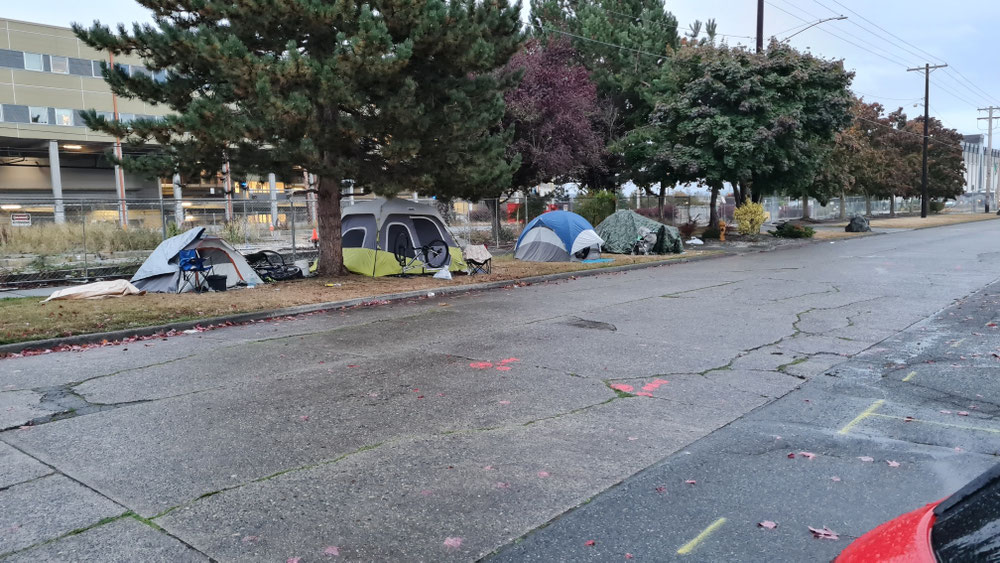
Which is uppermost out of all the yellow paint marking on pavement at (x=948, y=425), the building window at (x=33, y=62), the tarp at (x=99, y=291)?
the building window at (x=33, y=62)

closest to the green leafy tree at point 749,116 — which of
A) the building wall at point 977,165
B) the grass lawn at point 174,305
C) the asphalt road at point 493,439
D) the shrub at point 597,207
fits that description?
the shrub at point 597,207

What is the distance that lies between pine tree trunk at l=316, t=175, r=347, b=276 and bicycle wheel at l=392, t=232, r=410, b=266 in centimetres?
133

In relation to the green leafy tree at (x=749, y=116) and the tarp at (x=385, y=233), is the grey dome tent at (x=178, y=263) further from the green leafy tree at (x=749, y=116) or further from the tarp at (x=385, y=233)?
the green leafy tree at (x=749, y=116)

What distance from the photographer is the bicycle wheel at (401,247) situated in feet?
55.4

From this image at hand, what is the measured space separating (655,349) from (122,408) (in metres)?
5.77

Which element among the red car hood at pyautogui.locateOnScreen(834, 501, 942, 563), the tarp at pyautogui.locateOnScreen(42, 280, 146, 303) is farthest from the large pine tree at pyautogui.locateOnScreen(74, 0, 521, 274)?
the red car hood at pyautogui.locateOnScreen(834, 501, 942, 563)

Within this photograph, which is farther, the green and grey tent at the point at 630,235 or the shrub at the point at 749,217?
the shrub at the point at 749,217

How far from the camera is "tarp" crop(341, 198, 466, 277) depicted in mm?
16641

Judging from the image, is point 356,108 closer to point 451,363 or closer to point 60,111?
point 451,363

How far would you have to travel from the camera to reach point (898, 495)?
402 centimetres

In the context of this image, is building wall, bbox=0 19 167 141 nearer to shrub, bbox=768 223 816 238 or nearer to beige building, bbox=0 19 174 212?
beige building, bbox=0 19 174 212

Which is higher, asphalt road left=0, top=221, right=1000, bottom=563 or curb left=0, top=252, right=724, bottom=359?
curb left=0, top=252, right=724, bottom=359

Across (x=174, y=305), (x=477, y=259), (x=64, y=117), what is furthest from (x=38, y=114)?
(x=174, y=305)

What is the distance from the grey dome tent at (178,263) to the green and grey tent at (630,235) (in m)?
13.4
